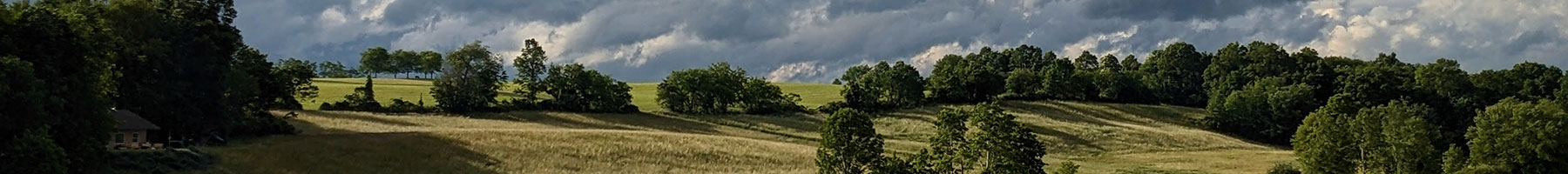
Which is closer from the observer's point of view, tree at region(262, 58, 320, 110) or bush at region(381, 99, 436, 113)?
tree at region(262, 58, 320, 110)

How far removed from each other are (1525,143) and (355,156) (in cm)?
4180

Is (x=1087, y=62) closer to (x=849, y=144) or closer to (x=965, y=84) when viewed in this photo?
(x=965, y=84)

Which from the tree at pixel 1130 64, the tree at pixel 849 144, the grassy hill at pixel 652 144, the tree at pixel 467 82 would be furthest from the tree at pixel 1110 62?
the tree at pixel 849 144

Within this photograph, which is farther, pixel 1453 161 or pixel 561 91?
pixel 561 91

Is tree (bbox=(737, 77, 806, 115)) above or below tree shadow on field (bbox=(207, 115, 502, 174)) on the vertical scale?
above

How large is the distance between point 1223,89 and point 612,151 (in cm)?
6302

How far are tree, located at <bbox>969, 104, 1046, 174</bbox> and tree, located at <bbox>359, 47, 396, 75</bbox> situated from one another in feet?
488

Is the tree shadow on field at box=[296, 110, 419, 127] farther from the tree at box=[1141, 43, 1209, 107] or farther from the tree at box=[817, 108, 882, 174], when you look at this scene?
the tree at box=[1141, 43, 1209, 107]

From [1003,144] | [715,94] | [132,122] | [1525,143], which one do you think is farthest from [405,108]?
[1525,143]

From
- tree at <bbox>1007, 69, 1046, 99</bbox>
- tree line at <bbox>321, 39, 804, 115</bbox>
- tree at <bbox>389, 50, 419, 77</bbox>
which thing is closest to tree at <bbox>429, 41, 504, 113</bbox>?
tree line at <bbox>321, 39, 804, 115</bbox>

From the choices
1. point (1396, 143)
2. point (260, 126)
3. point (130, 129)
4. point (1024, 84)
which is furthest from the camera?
point (1024, 84)

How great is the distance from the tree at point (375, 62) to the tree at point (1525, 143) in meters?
147

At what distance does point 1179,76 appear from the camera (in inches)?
4678

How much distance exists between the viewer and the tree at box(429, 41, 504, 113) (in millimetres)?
85625
